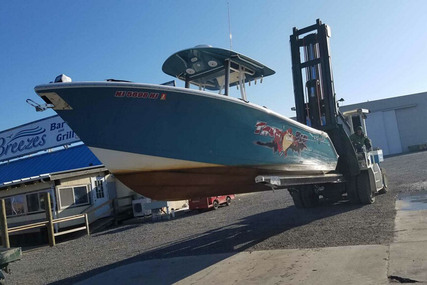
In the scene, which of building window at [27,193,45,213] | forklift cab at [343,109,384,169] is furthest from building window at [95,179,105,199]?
forklift cab at [343,109,384,169]

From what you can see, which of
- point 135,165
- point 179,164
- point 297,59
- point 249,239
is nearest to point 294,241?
point 249,239

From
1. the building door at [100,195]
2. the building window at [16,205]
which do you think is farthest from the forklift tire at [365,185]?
the building window at [16,205]

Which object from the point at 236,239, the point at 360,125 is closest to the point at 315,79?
the point at 360,125

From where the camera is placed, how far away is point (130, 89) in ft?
20.0

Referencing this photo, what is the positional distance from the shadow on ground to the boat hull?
1.47 meters

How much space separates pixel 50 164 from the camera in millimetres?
23969

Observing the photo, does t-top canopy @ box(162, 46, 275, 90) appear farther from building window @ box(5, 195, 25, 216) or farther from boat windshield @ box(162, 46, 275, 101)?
building window @ box(5, 195, 25, 216)

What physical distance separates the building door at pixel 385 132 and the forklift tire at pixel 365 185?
43.3 m

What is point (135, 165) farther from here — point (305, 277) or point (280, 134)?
point (305, 277)

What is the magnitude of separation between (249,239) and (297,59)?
523 centimetres

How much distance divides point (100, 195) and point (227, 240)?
12.0 meters

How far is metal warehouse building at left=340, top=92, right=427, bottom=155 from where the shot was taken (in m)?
50.9

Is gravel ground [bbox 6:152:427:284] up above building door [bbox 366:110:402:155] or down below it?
below

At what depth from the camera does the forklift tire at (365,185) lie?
10.9m
